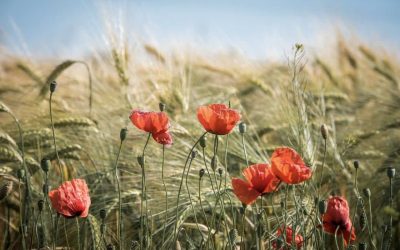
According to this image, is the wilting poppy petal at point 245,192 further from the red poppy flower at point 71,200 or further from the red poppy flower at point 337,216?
the red poppy flower at point 71,200

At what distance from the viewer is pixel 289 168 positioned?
1.31 metres

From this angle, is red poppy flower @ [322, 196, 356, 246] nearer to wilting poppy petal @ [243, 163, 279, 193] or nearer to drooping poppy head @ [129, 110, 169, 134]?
wilting poppy petal @ [243, 163, 279, 193]

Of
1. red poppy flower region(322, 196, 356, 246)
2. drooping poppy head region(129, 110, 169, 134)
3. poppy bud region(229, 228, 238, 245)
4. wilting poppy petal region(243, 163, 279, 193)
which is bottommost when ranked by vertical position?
poppy bud region(229, 228, 238, 245)

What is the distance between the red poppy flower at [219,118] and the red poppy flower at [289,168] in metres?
0.13

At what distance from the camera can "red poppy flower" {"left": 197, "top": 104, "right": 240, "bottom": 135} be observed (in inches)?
55.1

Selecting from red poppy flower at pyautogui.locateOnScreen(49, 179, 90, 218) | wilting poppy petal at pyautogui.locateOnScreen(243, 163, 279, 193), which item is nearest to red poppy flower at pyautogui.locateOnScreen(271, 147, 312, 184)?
wilting poppy petal at pyautogui.locateOnScreen(243, 163, 279, 193)

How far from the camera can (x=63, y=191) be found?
4.64 ft

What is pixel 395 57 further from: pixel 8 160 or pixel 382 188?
pixel 8 160

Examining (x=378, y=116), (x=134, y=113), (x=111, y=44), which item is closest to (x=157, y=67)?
(x=111, y=44)

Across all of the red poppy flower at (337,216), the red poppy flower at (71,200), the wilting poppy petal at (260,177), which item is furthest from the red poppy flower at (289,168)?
the red poppy flower at (71,200)

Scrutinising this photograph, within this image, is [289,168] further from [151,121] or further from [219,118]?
[151,121]

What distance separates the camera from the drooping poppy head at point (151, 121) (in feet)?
4.81

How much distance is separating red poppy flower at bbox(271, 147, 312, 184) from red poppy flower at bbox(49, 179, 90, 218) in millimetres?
442

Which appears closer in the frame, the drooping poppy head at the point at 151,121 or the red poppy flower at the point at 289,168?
the red poppy flower at the point at 289,168
